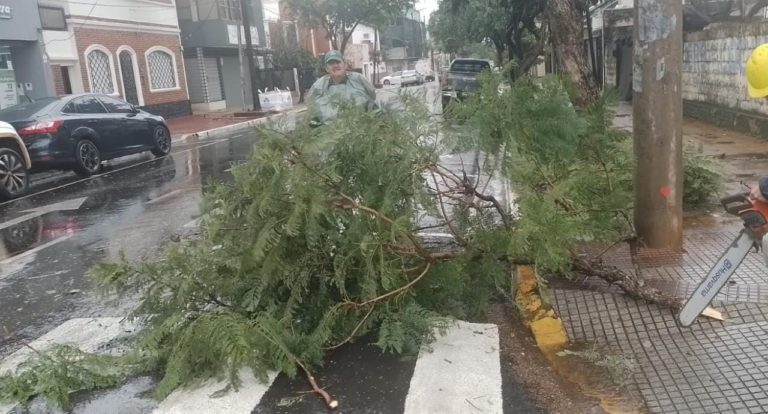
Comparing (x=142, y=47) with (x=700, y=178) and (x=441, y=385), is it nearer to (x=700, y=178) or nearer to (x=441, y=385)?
(x=700, y=178)

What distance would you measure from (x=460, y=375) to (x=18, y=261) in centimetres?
536

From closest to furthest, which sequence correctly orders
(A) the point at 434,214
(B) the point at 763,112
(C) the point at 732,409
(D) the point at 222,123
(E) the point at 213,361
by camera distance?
(C) the point at 732,409 < (E) the point at 213,361 < (A) the point at 434,214 < (B) the point at 763,112 < (D) the point at 222,123

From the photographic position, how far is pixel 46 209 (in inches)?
393

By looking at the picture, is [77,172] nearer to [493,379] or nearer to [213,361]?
[213,361]

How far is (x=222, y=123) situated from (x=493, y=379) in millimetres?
22818

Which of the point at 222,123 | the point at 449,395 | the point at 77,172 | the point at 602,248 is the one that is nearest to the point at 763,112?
the point at 602,248

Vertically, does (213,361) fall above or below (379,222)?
below

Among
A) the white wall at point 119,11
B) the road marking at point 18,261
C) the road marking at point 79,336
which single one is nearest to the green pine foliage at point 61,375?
the road marking at point 79,336

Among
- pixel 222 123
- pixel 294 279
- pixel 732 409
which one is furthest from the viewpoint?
pixel 222 123

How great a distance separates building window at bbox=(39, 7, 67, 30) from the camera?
21.2 meters

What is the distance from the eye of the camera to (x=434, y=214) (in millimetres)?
4418

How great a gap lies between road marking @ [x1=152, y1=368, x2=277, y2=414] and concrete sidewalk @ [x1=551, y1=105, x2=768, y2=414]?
1885 millimetres

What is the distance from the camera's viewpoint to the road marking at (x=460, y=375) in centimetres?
351

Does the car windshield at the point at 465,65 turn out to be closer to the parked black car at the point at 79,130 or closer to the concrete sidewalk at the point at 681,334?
the parked black car at the point at 79,130
